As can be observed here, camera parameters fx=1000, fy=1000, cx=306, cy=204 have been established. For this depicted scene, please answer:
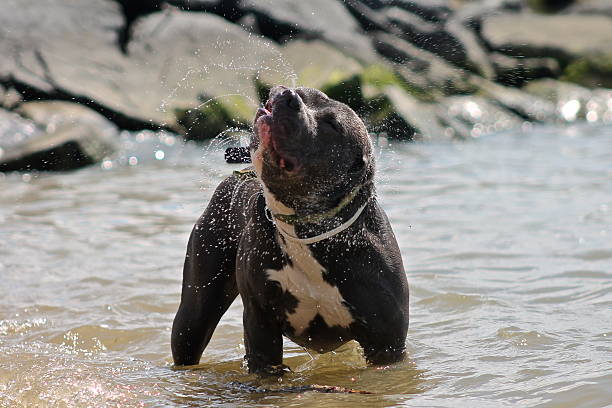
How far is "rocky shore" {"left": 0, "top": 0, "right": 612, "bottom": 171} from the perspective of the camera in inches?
493

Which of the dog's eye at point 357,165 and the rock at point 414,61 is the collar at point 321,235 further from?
the rock at point 414,61

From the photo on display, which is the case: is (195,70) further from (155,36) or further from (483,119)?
(483,119)

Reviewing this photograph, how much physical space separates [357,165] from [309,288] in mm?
531

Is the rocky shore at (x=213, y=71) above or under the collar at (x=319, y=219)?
under

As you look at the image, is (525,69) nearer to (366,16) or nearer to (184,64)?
(366,16)

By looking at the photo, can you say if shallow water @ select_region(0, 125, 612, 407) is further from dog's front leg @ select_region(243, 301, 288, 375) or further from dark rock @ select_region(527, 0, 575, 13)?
dark rock @ select_region(527, 0, 575, 13)

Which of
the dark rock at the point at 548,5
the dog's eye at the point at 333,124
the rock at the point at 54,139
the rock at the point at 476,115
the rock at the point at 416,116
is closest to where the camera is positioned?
the dog's eye at the point at 333,124

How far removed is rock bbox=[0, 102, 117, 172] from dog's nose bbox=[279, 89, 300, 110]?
345 inches

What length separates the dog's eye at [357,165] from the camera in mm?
3859

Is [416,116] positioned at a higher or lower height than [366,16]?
lower

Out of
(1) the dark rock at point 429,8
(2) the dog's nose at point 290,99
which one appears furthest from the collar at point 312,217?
(1) the dark rock at point 429,8

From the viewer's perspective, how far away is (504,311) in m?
5.72

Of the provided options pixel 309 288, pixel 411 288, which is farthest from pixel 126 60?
pixel 309 288

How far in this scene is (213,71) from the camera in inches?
524
